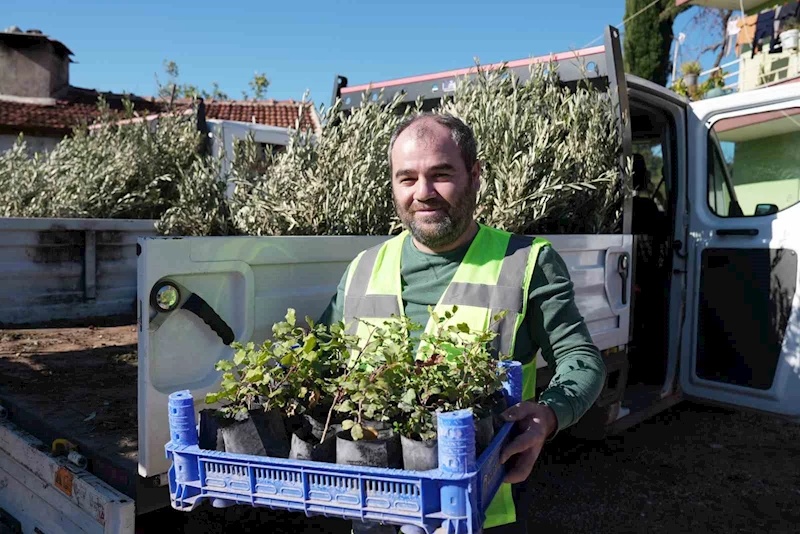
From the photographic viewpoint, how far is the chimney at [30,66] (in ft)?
68.3

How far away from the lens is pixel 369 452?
1297 mm

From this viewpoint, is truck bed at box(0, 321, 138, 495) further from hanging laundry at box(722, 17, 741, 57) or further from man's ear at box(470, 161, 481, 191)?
hanging laundry at box(722, 17, 741, 57)

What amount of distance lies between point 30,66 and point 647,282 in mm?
22619

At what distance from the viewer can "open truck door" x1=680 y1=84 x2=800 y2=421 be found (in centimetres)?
363

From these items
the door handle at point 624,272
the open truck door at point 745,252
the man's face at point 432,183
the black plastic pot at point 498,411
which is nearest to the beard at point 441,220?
the man's face at point 432,183

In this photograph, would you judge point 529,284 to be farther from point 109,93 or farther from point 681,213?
point 109,93

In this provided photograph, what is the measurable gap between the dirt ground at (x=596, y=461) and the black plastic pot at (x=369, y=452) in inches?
30.0

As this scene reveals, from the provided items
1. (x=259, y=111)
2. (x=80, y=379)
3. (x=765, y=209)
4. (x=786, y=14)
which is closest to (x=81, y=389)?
(x=80, y=379)

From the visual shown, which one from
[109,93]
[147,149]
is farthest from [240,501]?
[109,93]

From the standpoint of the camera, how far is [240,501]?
131cm

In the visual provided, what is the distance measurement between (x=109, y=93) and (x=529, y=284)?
71.6 ft

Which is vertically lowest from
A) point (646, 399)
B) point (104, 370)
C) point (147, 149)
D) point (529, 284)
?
point (646, 399)

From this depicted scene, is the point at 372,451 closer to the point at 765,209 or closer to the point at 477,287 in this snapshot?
the point at 477,287

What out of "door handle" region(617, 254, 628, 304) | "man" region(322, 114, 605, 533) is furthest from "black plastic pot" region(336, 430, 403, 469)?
"door handle" region(617, 254, 628, 304)
